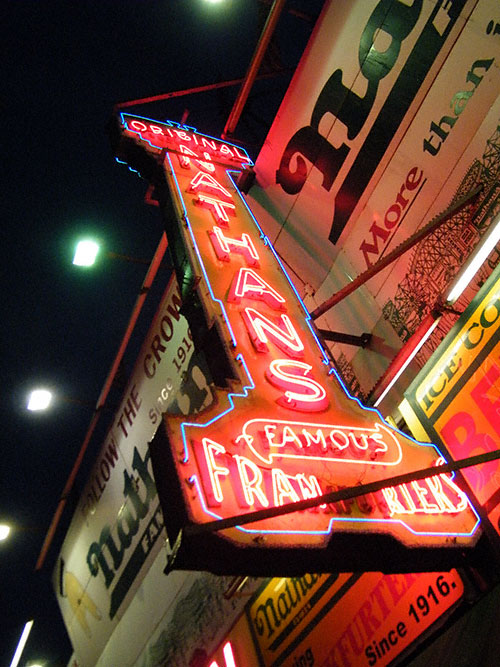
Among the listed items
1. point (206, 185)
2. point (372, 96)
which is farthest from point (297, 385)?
point (372, 96)

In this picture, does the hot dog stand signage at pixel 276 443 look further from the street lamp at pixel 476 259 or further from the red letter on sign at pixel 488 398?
the street lamp at pixel 476 259

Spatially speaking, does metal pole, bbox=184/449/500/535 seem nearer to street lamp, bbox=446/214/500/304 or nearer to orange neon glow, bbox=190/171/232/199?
street lamp, bbox=446/214/500/304

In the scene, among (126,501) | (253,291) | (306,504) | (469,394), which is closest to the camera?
(306,504)

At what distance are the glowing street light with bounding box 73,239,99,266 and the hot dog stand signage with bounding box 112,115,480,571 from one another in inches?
158

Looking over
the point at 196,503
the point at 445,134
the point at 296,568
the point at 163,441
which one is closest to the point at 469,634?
the point at 296,568

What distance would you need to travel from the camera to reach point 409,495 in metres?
3.92

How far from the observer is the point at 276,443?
156 inches

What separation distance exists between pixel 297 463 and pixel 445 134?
190 inches

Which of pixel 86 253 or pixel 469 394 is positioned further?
pixel 86 253

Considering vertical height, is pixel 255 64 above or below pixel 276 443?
above

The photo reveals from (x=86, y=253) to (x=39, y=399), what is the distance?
4.22m

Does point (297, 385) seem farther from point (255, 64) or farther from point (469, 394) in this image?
point (255, 64)

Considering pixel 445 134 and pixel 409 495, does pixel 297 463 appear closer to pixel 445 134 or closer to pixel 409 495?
pixel 409 495

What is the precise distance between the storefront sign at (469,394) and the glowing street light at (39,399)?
9.61m
